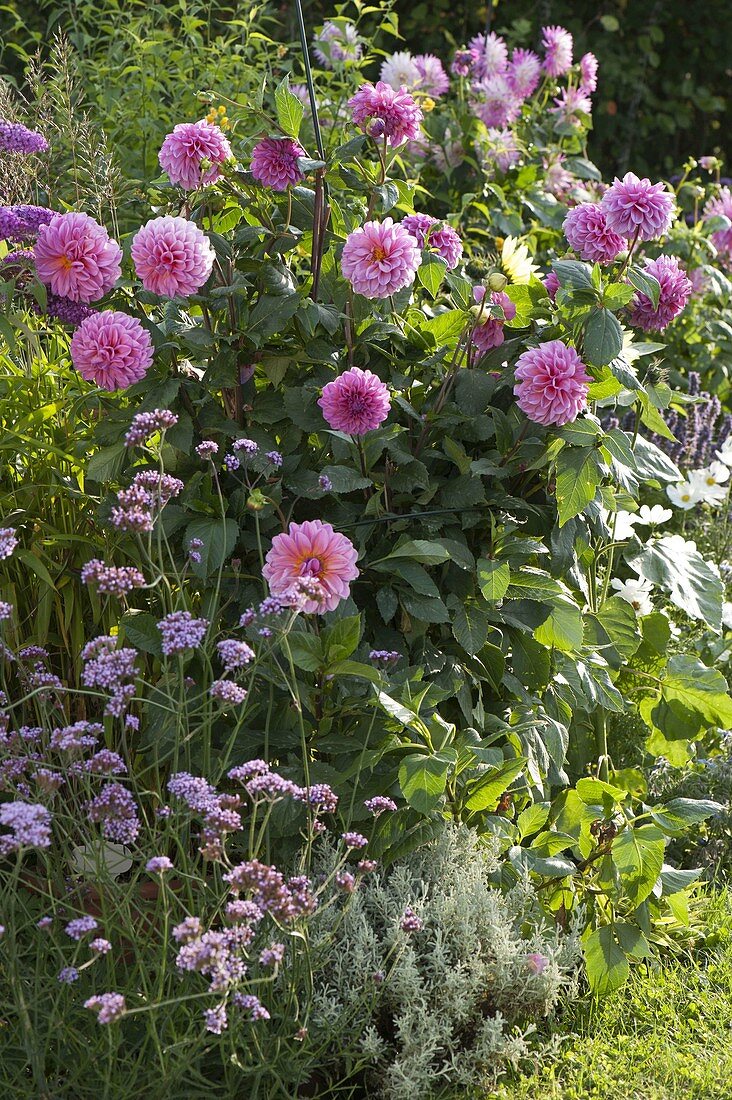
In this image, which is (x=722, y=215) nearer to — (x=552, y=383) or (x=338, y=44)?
(x=338, y=44)

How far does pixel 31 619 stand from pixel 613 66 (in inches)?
219

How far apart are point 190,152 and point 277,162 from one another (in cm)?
16

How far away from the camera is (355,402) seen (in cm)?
200

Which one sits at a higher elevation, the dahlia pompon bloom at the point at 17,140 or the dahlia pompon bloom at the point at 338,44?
the dahlia pompon bloom at the point at 17,140

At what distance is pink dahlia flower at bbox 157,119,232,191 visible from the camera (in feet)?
6.84

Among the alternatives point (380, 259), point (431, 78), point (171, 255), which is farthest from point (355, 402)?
point (431, 78)

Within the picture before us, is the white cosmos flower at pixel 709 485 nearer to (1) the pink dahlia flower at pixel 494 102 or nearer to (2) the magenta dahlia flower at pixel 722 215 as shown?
(2) the magenta dahlia flower at pixel 722 215

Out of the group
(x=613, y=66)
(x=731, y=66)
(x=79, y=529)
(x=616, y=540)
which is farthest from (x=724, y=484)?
(x=731, y=66)

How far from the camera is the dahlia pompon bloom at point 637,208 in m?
2.14

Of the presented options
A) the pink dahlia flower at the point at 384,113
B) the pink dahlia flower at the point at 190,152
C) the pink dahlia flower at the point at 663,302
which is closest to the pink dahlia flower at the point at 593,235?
the pink dahlia flower at the point at 663,302

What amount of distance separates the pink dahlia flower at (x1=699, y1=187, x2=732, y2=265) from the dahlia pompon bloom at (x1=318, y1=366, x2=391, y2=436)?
2637mm

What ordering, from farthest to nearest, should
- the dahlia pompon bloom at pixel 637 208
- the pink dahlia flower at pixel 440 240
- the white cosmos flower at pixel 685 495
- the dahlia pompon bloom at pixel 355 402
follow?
the white cosmos flower at pixel 685 495 < the pink dahlia flower at pixel 440 240 < the dahlia pompon bloom at pixel 637 208 < the dahlia pompon bloom at pixel 355 402

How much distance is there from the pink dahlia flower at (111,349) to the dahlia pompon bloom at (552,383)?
2.16ft

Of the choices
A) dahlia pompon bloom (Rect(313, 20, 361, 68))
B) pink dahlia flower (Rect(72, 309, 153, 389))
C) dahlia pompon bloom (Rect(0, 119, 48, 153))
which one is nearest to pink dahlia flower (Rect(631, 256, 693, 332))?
pink dahlia flower (Rect(72, 309, 153, 389))
